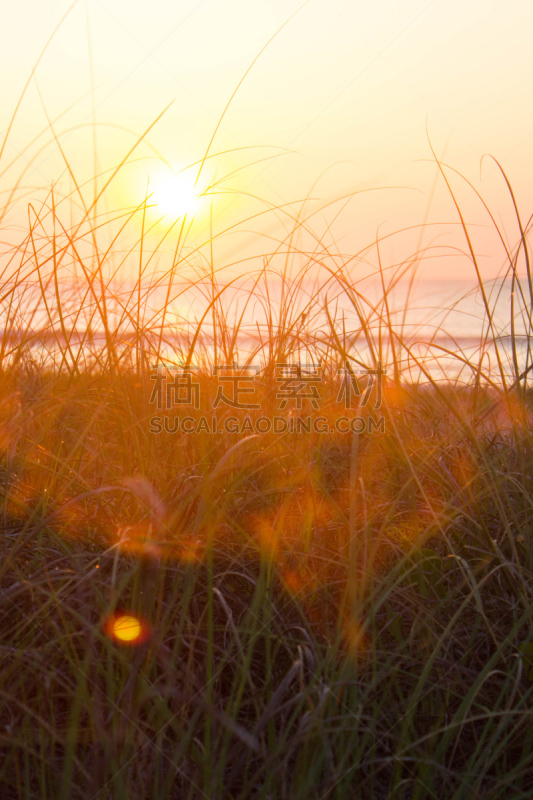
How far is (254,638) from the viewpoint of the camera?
2.71 ft

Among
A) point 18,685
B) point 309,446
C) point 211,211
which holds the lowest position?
point 18,685

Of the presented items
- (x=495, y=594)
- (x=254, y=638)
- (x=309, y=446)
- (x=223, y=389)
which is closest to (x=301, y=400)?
(x=223, y=389)

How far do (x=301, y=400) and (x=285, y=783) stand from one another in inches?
41.4

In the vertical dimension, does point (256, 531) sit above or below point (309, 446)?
below

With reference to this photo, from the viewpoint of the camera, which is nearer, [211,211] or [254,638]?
[254,638]

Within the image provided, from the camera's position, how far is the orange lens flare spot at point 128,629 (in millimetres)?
846

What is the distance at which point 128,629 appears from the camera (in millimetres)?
859

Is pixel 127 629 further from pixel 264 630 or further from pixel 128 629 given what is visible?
pixel 264 630

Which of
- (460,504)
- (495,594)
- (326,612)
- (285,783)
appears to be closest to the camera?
(285,783)

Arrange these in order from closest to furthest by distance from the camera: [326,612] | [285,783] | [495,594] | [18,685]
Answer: [285,783]
[18,685]
[326,612]
[495,594]

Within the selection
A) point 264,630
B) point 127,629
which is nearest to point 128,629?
point 127,629

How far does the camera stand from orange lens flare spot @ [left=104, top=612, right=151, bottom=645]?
0.85 metres

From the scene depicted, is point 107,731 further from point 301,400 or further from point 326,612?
point 301,400

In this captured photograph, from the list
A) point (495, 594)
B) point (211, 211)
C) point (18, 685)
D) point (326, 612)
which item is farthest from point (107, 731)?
point (211, 211)
